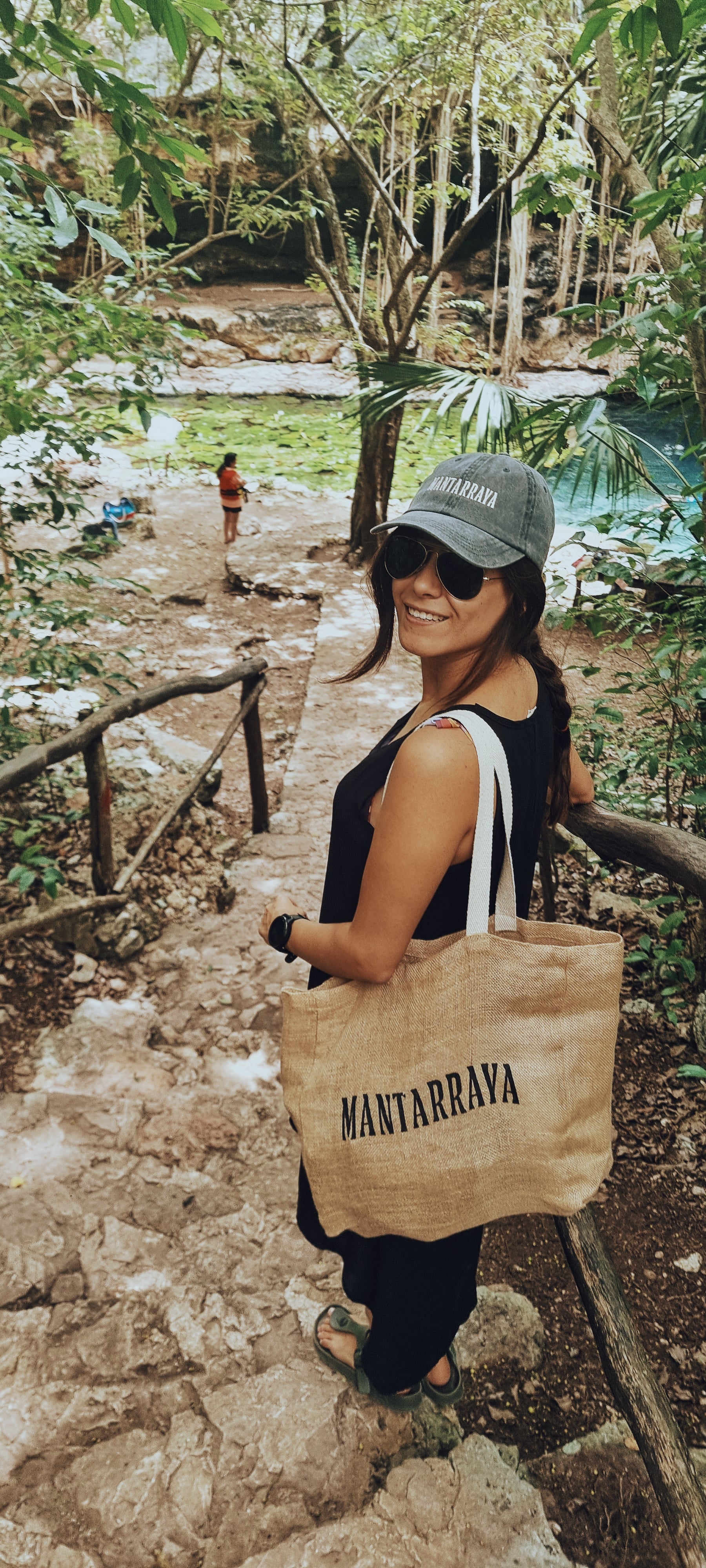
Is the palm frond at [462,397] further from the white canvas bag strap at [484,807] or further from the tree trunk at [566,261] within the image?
the tree trunk at [566,261]

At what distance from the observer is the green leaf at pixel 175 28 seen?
4.85ft

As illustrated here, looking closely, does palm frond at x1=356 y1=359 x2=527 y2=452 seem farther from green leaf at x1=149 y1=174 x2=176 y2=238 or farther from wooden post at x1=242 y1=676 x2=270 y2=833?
green leaf at x1=149 y1=174 x2=176 y2=238

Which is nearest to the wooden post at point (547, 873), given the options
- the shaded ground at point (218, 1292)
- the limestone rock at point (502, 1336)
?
the shaded ground at point (218, 1292)

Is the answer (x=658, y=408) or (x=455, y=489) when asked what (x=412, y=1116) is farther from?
(x=658, y=408)

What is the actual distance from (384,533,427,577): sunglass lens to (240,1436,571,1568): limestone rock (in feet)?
5.12

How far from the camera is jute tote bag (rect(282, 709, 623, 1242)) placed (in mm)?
1109

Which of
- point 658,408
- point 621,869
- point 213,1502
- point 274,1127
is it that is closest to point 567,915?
point 621,869

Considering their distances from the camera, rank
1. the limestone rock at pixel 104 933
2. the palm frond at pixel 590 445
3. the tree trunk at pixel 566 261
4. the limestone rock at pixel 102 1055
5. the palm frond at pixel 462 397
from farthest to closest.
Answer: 1. the tree trunk at pixel 566 261
2. the palm frond at pixel 462 397
3. the limestone rock at pixel 104 933
4. the palm frond at pixel 590 445
5. the limestone rock at pixel 102 1055

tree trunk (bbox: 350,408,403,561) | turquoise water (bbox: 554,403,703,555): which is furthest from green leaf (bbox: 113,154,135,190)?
tree trunk (bbox: 350,408,403,561)

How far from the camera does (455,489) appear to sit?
1.23m

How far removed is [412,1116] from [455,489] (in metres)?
0.85

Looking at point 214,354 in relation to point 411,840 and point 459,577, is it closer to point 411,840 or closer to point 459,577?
point 459,577

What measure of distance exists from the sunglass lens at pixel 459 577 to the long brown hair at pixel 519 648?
46 mm

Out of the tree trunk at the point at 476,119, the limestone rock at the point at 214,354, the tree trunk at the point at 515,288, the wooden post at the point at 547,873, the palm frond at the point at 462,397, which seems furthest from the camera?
the limestone rock at the point at 214,354
